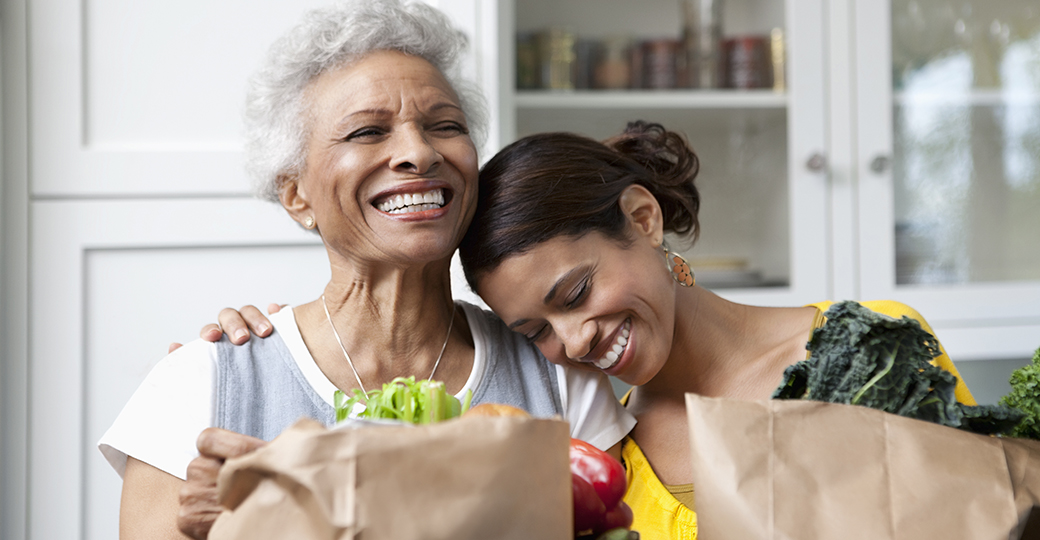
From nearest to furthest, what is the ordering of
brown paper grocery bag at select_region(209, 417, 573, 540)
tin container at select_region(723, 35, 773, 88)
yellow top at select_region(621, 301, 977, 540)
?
brown paper grocery bag at select_region(209, 417, 573, 540)
yellow top at select_region(621, 301, 977, 540)
tin container at select_region(723, 35, 773, 88)

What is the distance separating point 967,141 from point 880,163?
0.34 m

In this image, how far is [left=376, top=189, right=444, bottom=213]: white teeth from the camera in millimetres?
966

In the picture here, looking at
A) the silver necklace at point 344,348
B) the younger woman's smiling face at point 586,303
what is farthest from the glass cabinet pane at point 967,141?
the silver necklace at point 344,348

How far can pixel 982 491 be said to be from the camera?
537 millimetres

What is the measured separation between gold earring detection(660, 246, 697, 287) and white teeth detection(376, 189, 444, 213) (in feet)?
1.23

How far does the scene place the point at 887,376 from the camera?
2.00ft

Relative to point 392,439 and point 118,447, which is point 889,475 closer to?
point 392,439

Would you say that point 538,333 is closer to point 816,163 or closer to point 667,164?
point 667,164

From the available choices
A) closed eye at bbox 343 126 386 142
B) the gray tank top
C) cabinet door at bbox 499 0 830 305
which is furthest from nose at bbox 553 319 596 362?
cabinet door at bbox 499 0 830 305

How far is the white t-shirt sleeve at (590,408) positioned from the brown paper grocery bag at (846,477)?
53 centimetres

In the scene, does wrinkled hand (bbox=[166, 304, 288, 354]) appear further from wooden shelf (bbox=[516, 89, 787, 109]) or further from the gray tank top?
wooden shelf (bbox=[516, 89, 787, 109])

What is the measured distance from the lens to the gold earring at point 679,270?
1.16 m

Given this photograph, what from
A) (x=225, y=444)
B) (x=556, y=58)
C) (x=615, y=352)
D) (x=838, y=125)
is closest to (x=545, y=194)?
(x=615, y=352)

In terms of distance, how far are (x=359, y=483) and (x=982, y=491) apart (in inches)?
16.7
